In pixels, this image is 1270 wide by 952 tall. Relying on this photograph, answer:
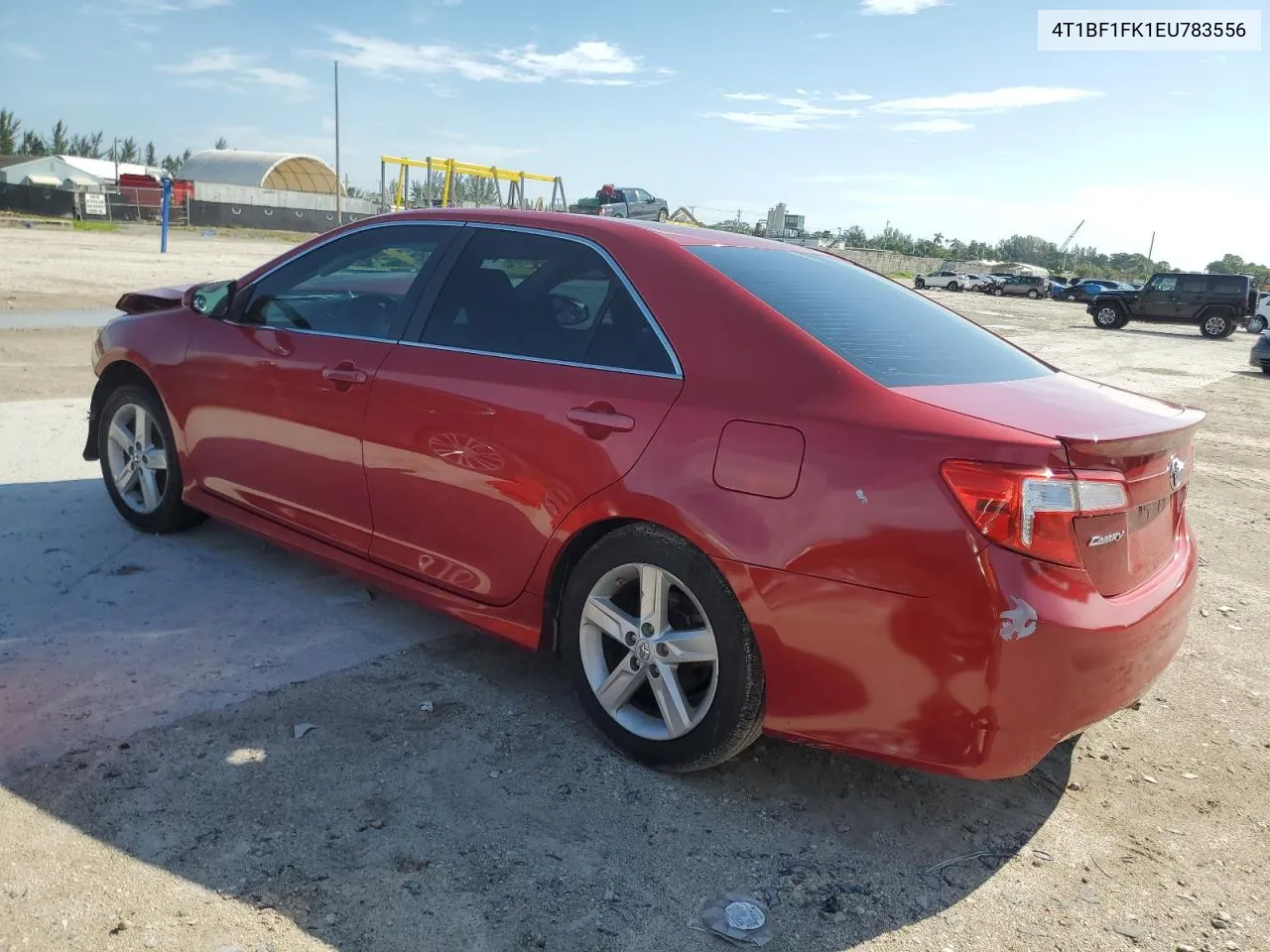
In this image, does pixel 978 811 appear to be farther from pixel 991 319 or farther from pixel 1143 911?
pixel 991 319

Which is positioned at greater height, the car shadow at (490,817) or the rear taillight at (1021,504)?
the rear taillight at (1021,504)

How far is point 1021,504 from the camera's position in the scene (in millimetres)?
2475

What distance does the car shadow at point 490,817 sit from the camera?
248 cm

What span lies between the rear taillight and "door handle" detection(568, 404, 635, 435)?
94 cm

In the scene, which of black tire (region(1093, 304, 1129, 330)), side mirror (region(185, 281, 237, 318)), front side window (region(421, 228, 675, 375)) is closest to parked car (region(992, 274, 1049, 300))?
black tire (region(1093, 304, 1129, 330))

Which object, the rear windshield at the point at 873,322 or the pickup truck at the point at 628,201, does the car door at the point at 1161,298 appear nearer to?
the pickup truck at the point at 628,201

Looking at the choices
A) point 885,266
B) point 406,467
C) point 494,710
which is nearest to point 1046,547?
point 494,710

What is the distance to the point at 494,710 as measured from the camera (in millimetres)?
3465

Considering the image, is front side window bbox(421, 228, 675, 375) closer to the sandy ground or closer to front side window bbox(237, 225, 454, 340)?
front side window bbox(237, 225, 454, 340)

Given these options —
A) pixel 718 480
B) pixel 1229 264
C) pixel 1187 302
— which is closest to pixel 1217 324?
pixel 1187 302

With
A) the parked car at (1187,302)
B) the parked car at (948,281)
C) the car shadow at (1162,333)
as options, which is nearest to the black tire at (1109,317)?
the parked car at (1187,302)

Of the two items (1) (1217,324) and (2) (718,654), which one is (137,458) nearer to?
(2) (718,654)

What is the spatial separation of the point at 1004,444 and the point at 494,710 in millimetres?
1883

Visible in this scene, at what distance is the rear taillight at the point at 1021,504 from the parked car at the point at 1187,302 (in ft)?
107
